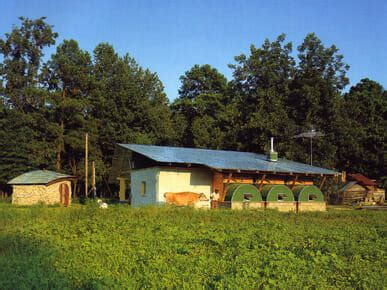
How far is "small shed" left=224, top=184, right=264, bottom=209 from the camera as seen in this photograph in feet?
83.5

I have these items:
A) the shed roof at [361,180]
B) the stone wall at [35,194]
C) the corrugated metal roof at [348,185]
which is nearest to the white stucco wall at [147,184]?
the stone wall at [35,194]

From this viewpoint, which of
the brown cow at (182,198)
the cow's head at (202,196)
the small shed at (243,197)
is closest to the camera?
the brown cow at (182,198)

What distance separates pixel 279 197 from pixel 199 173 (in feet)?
17.2

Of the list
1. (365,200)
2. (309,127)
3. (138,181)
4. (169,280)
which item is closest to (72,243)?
(169,280)

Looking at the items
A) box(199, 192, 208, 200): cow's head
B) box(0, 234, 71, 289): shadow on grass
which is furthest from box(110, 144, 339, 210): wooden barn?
box(0, 234, 71, 289): shadow on grass

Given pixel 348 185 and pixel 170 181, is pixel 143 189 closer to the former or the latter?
pixel 170 181

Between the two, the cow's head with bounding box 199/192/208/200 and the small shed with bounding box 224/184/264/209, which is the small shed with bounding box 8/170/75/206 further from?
the small shed with bounding box 224/184/264/209

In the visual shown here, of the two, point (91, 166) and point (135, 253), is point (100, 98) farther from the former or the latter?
point (135, 253)

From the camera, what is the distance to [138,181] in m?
28.2

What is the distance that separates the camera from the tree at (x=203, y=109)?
1948 inches

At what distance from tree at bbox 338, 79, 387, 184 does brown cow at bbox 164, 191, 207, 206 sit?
2299cm

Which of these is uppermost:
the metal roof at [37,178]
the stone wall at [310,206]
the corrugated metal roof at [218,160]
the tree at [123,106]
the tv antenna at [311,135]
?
the tree at [123,106]

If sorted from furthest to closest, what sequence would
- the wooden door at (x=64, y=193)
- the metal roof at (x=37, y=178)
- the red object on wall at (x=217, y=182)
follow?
the wooden door at (x=64, y=193) → the metal roof at (x=37, y=178) → the red object on wall at (x=217, y=182)

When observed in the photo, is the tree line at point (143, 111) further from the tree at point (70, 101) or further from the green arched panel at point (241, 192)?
the green arched panel at point (241, 192)
